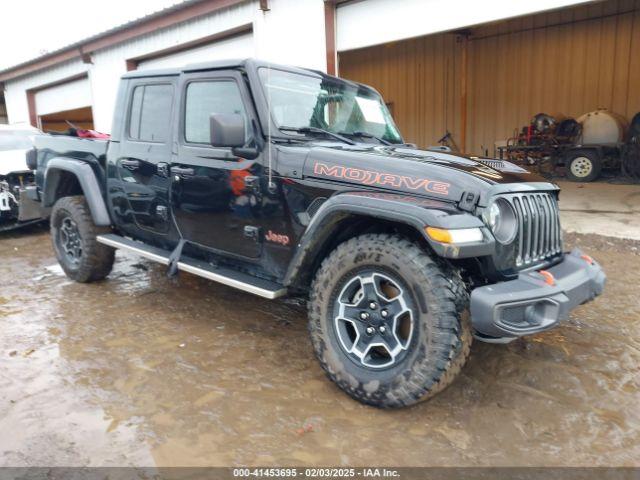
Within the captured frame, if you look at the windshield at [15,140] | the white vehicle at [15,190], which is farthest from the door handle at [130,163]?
the windshield at [15,140]

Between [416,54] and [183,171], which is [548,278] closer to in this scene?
[183,171]

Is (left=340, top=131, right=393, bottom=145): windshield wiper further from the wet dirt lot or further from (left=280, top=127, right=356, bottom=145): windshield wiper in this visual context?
the wet dirt lot

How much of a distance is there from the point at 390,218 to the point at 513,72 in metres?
13.9

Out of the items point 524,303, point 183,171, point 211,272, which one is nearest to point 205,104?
point 183,171

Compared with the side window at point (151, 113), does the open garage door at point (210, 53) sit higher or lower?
higher

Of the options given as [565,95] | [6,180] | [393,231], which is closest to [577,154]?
[565,95]

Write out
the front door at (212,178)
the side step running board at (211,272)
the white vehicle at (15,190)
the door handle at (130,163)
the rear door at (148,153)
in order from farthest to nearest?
the white vehicle at (15,190) → the door handle at (130,163) → the rear door at (148,153) → the front door at (212,178) → the side step running board at (211,272)

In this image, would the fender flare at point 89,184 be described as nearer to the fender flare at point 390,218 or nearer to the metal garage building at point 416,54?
the fender flare at point 390,218

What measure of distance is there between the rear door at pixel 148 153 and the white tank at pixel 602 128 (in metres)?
11.3

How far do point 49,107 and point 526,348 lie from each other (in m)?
17.5

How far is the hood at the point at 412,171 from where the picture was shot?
8.57 feet

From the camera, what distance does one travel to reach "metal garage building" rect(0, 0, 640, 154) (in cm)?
798

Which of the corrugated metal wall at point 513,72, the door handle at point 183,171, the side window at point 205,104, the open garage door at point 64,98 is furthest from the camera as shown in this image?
the open garage door at point 64,98

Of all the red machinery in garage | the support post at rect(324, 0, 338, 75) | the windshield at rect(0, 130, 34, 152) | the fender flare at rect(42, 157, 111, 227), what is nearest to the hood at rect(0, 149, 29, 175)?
the windshield at rect(0, 130, 34, 152)
